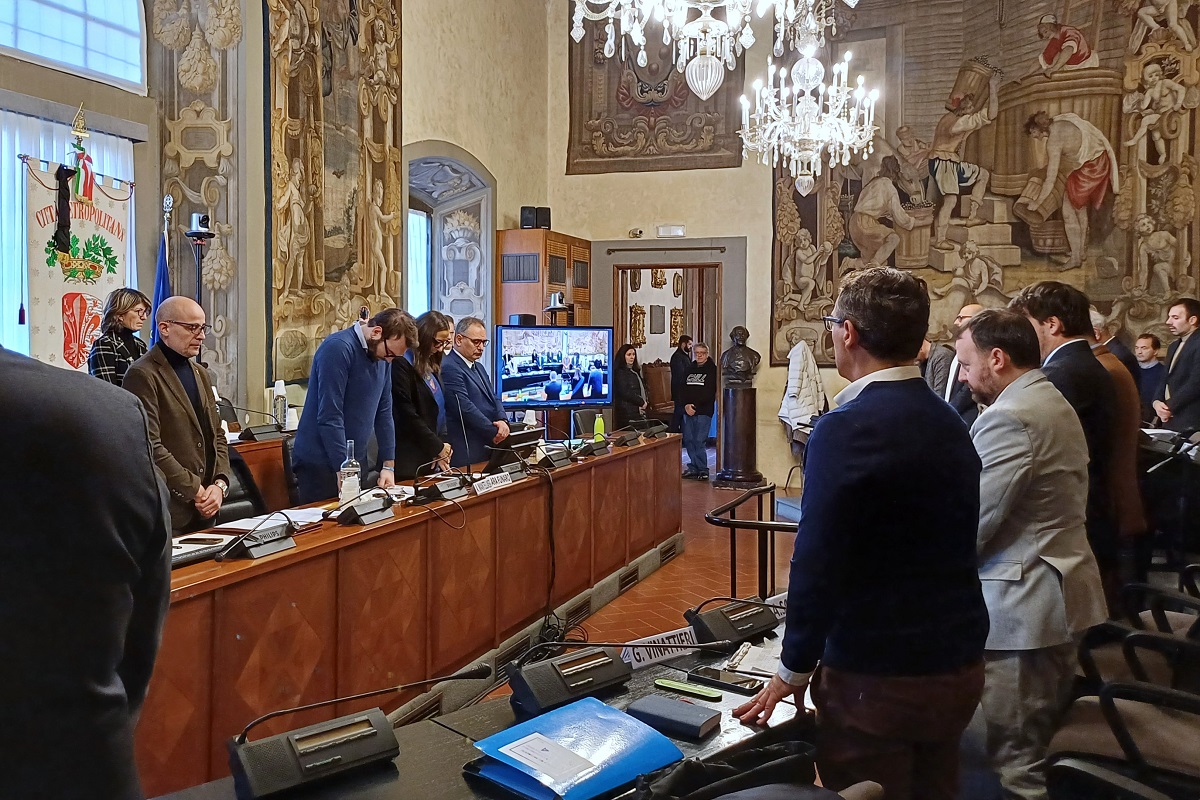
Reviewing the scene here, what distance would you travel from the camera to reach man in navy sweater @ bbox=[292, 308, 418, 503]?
4.40 meters

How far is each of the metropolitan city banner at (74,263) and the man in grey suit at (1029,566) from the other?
5.05 m

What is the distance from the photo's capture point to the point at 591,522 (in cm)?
557

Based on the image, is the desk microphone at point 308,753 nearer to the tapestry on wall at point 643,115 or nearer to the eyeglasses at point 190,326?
the eyeglasses at point 190,326

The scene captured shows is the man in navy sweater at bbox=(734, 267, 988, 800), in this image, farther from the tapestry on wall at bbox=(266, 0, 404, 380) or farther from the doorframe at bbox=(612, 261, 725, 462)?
the doorframe at bbox=(612, 261, 725, 462)

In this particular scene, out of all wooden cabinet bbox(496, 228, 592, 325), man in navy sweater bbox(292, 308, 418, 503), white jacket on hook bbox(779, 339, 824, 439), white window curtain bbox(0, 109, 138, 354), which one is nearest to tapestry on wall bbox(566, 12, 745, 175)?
wooden cabinet bbox(496, 228, 592, 325)

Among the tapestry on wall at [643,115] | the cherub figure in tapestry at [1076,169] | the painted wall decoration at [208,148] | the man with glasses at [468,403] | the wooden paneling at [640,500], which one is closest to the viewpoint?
the man with glasses at [468,403]

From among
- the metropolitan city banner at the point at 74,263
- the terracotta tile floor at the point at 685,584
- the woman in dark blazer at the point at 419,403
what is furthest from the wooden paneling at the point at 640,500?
the metropolitan city banner at the point at 74,263

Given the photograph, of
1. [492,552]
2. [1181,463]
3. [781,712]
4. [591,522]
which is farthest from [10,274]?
[1181,463]

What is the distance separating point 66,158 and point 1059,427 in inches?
223

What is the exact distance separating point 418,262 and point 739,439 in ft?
13.4

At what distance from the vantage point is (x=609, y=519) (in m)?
5.86

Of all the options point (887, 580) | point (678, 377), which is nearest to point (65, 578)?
point (887, 580)

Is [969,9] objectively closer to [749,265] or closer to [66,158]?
[749,265]

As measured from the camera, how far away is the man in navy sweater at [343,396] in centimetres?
440
